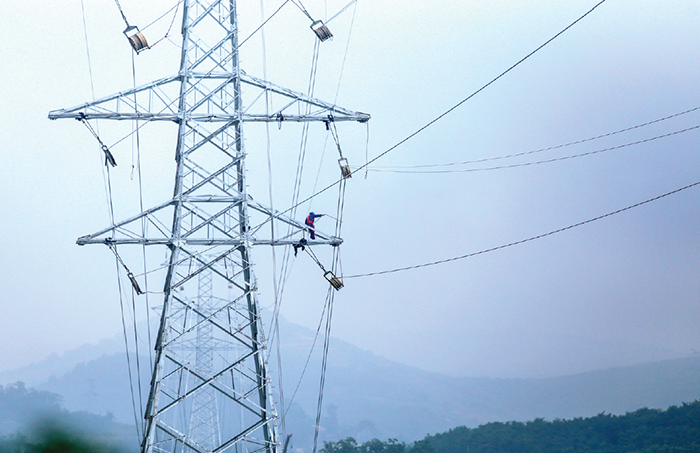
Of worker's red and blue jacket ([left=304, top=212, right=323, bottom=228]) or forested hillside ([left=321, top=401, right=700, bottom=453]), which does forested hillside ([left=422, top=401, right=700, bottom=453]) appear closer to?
forested hillside ([left=321, top=401, right=700, bottom=453])

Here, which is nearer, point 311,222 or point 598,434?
point 311,222

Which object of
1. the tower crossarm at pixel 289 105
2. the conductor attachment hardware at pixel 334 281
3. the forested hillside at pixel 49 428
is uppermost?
the forested hillside at pixel 49 428

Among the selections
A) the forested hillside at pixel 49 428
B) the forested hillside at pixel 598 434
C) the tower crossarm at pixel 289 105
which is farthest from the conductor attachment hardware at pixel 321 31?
the forested hillside at pixel 49 428

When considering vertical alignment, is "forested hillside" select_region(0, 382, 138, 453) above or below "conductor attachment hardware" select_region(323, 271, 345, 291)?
above

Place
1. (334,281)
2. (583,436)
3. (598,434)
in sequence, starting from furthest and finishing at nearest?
(583,436) < (598,434) < (334,281)

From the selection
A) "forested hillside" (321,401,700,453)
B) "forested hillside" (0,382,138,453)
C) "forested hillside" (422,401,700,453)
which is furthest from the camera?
"forested hillside" (0,382,138,453)

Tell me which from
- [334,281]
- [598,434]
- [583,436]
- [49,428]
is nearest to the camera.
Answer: [334,281]

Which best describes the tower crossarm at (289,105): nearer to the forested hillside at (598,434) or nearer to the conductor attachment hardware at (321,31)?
the conductor attachment hardware at (321,31)

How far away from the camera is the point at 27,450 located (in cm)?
8369

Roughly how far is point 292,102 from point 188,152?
101 inches

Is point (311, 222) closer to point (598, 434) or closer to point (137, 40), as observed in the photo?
point (137, 40)

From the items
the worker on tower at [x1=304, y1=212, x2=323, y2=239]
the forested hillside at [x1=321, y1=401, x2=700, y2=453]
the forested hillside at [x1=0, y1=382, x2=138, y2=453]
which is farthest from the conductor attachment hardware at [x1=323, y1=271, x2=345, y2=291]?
the forested hillside at [x1=0, y1=382, x2=138, y2=453]

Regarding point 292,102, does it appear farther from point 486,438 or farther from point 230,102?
point 486,438

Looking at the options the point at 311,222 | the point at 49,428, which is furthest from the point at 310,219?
the point at 49,428
